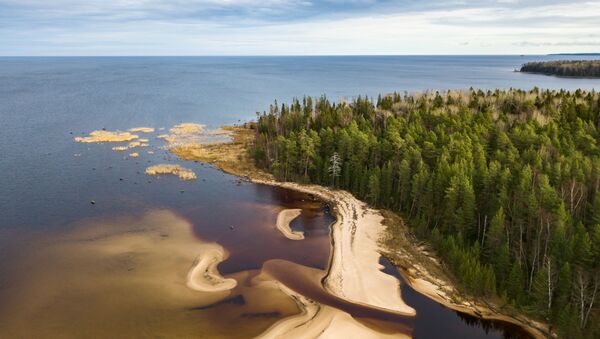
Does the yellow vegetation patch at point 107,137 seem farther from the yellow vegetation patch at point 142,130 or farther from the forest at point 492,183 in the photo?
the forest at point 492,183

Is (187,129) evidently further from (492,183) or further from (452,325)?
(452,325)

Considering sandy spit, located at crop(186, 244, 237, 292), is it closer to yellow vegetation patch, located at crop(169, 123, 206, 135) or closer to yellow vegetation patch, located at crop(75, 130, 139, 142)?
yellow vegetation patch, located at crop(75, 130, 139, 142)

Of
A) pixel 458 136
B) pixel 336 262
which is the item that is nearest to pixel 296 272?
pixel 336 262

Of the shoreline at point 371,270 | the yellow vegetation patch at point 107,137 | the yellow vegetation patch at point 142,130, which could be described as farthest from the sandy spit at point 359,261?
the yellow vegetation patch at point 142,130

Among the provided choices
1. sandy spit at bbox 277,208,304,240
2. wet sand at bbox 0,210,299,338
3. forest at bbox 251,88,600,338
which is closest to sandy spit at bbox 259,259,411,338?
wet sand at bbox 0,210,299,338

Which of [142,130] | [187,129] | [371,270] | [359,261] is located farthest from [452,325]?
[142,130]

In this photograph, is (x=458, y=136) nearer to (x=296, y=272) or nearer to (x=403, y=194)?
(x=403, y=194)

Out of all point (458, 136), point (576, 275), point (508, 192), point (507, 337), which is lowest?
point (507, 337)
